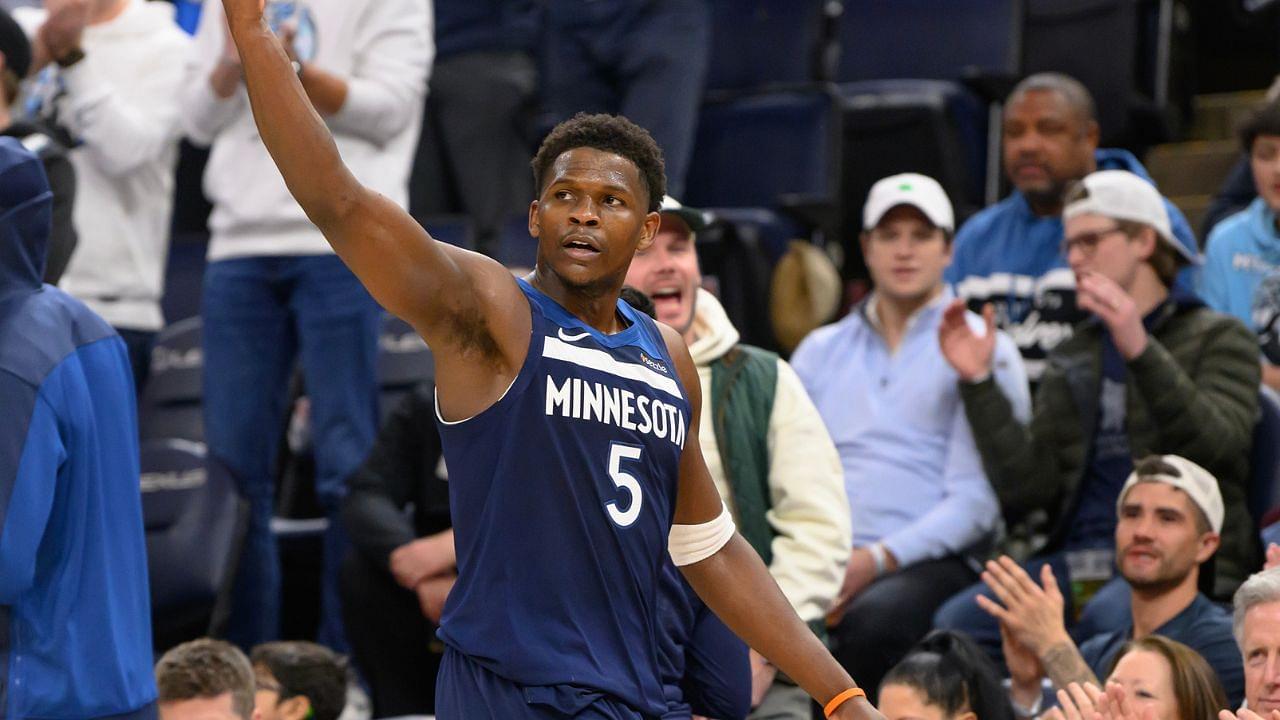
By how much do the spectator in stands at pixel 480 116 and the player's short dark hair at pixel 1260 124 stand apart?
113 inches

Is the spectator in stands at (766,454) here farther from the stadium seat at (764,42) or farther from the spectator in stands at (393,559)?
the stadium seat at (764,42)

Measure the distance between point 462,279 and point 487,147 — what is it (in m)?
4.82

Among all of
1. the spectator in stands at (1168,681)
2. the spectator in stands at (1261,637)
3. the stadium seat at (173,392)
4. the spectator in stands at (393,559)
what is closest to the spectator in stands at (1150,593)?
the spectator in stands at (1168,681)

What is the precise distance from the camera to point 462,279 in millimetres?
2686

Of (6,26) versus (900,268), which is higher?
(6,26)

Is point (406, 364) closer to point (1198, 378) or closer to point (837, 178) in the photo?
point (837, 178)

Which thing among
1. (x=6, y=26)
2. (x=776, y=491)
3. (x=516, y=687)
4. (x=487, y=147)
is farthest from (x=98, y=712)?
(x=487, y=147)

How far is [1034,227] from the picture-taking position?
632 cm

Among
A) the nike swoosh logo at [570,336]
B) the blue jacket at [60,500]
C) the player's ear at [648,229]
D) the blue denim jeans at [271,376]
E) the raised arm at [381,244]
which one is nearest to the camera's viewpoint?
the raised arm at [381,244]

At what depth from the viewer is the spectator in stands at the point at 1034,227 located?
612 centimetres

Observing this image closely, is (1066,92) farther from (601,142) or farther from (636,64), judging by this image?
(601,142)

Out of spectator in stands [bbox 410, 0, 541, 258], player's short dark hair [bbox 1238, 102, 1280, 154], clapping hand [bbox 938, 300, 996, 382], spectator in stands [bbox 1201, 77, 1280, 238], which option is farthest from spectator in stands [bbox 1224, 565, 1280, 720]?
spectator in stands [bbox 410, 0, 541, 258]

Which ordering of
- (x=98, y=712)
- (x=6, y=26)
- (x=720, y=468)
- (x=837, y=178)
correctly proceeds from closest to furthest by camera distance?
(x=98, y=712) → (x=720, y=468) → (x=6, y=26) → (x=837, y=178)

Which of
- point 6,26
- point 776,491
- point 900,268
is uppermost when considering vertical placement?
point 6,26
